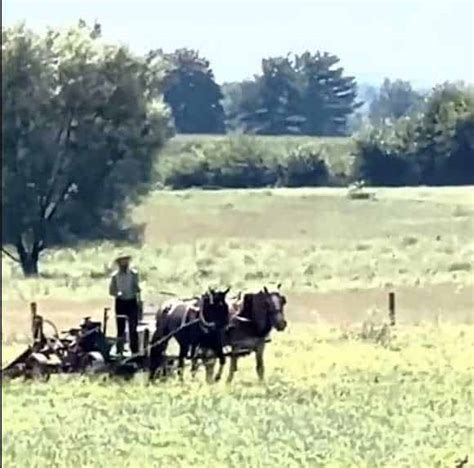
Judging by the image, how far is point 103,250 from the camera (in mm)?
51375

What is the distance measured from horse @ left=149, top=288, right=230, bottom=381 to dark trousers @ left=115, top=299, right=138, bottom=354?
33 centimetres

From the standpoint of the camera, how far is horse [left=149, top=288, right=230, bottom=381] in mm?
18750

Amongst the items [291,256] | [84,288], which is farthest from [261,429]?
[291,256]

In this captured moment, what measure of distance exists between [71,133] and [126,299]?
29.1 metres

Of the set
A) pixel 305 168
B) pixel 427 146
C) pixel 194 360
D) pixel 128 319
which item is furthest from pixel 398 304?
pixel 305 168

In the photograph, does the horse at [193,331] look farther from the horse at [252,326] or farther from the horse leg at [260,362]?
the horse leg at [260,362]

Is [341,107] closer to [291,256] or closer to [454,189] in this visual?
[454,189]

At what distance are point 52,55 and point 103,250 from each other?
5.97 metres

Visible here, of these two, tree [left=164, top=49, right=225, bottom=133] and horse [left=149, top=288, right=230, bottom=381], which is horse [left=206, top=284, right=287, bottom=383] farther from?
tree [left=164, top=49, right=225, bottom=133]

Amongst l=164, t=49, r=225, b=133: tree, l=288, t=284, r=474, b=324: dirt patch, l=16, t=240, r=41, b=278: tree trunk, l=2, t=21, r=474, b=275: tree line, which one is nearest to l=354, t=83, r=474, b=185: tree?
Answer: l=164, t=49, r=225, b=133: tree

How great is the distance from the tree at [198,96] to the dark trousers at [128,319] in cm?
8253

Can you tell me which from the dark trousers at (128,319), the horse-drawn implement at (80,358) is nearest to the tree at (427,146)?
the dark trousers at (128,319)

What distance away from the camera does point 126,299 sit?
19406 millimetres

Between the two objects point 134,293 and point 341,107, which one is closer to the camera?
point 134,293
